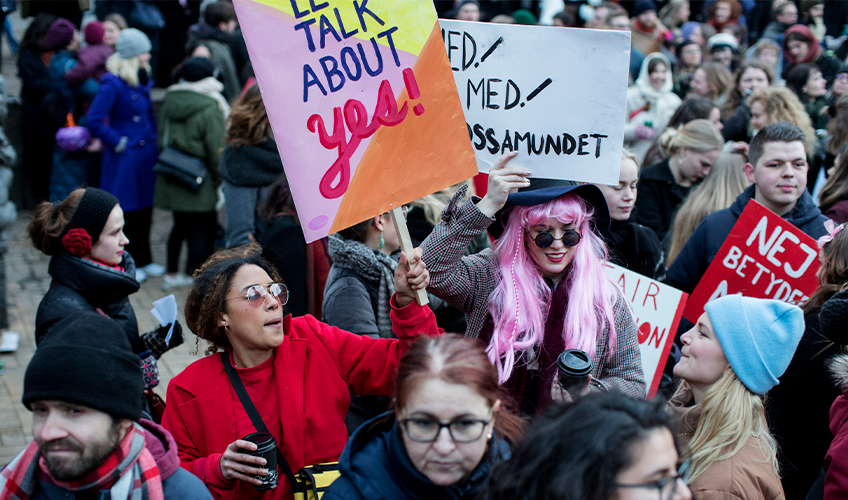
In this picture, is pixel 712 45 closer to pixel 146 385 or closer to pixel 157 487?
pixel 146 385

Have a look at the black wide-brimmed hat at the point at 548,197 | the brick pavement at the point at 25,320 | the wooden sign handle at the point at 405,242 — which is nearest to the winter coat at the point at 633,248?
the black wide-brimmed hat at the point at 548,197

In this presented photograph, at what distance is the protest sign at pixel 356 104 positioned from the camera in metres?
2.61

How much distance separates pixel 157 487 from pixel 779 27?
12.2 meters

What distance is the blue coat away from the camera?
23.9 feet

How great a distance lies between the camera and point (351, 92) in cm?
271

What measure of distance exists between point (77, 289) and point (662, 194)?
4108 millimetres

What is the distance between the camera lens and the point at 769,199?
4.17m

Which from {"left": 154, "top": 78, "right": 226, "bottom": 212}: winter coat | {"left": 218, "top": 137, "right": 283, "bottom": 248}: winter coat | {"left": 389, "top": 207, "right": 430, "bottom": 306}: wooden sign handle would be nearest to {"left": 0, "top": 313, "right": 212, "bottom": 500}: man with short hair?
{"left": 389, "top": 207, "right": 430, "bottom": 306}: wooden sign handle

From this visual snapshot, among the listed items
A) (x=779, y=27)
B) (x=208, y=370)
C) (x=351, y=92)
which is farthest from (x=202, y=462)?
(x=779, y=27)

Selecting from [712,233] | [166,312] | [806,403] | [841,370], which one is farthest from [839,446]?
[166,312]

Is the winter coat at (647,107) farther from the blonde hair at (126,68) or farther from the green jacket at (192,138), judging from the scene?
the blonde hair at (126,68)

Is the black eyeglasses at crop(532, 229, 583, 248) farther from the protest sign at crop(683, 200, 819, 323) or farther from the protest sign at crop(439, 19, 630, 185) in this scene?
the protest sign at crop(683, 200, 819, 323)

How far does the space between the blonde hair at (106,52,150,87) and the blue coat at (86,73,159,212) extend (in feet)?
0.19

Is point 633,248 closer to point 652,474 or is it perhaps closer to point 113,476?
point 652,474
